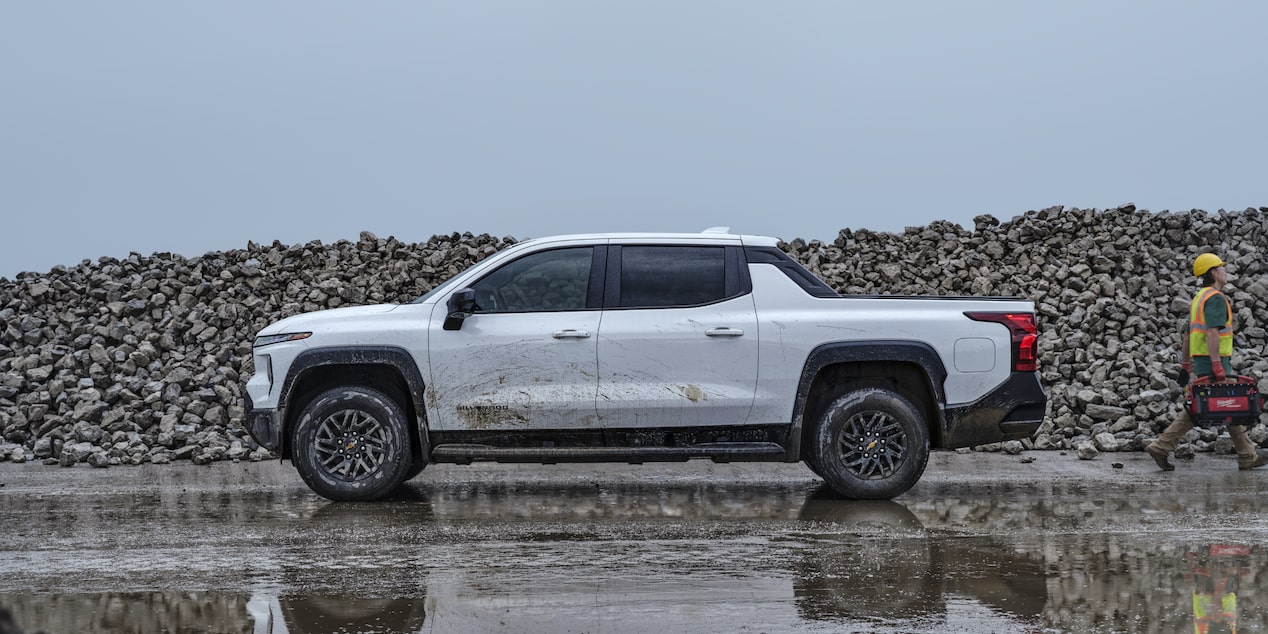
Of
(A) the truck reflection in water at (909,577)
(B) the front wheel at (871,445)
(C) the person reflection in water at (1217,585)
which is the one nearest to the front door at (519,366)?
(B) the front wheel at (871,445)

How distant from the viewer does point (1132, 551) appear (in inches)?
274

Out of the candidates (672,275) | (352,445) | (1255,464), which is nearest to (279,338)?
(352,445)

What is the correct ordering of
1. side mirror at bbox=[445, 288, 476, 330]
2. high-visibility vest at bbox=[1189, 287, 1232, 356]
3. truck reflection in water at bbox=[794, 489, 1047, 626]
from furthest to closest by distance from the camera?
1. high-visibility vest at bbox=[1189, 287, 1232, 356]
2. side mirror at bbox=[445, 288, 476, 330]
3. truck reflection in water at bbox=[794, 489, 1047, 626]

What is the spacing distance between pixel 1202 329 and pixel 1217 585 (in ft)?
19.3

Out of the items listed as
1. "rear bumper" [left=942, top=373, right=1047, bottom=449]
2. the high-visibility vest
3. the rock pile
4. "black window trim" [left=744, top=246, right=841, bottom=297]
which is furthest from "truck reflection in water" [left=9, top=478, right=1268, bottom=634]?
the rock pile

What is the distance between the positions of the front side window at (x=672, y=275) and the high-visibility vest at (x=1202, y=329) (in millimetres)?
4671

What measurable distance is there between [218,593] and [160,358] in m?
11.0

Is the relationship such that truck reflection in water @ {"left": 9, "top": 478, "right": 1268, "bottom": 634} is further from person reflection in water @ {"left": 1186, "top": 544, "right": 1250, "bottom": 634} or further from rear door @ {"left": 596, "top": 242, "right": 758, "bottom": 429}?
rear door @ {"left": 596, "top": 242, "right": 758, "bottom": 429}

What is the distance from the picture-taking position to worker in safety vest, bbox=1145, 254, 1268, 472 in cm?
1109

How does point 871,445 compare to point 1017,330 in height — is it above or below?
below

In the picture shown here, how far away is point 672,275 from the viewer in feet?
31.1

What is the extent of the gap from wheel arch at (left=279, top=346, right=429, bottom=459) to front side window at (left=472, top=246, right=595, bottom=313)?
0.76 m

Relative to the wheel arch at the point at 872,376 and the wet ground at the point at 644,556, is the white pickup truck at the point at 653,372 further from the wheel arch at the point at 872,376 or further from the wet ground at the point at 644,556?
the wet ground at the point at 644,556

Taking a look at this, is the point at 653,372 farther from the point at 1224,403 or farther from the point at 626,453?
the point at 1224,403
